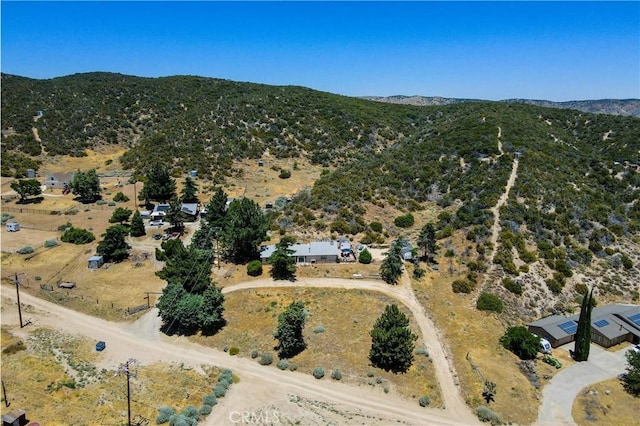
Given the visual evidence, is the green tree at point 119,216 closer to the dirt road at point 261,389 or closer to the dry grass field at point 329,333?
the dirt road at point 261,389

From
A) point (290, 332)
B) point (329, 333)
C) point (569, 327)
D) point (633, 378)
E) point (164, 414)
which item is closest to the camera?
point (164, 414)

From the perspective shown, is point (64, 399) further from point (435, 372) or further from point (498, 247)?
point (498, 247)

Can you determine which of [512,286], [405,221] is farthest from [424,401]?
[405,221]

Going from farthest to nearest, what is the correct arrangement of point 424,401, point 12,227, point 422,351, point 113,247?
1. point 12,227
2. point 113,247
3. point 422,351
4. point 424,401

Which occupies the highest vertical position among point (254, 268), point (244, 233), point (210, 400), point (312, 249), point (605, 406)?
point (244, 233)

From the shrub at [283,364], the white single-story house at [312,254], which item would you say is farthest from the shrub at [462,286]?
the shrub at [283,364]

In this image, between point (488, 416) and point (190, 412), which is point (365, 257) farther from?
point (190, 412)

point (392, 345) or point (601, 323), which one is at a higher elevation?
point (392, 345)
